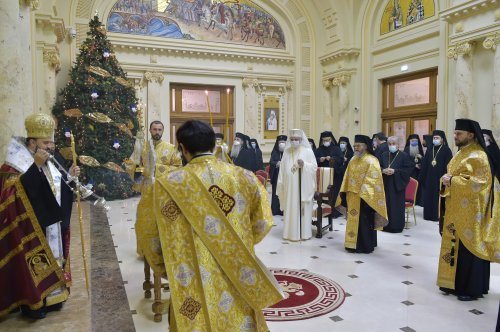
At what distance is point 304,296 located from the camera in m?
4.32

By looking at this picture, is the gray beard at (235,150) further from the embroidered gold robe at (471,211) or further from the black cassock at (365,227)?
the embroidered gold robe at (471,211)

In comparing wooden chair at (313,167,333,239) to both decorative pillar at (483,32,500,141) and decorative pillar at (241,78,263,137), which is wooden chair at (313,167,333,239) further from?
decorative pillar at (241,78,263,137)

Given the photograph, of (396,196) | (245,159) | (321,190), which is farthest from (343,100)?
(321,190)

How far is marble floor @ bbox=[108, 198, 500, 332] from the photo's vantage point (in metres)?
3.69

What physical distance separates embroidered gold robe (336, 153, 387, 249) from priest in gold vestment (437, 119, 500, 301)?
143cm

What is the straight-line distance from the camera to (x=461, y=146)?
14.0 feet

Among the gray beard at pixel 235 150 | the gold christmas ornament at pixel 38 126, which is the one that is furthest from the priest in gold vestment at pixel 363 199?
the gray beard at pixel 235 150

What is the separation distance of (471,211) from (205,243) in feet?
10.6

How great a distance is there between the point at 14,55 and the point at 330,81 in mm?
12370

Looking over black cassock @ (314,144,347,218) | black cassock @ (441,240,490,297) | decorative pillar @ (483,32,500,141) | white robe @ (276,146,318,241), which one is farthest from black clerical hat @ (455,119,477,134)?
decorative pillar @ (483,32,500,141)

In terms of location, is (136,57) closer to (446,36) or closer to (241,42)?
(241,42)

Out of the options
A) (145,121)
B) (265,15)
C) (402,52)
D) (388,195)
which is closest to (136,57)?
(145,121)

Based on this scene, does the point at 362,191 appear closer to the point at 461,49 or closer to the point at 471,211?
the point at 471,211

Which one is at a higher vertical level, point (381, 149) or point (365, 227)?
point (381, 149)
